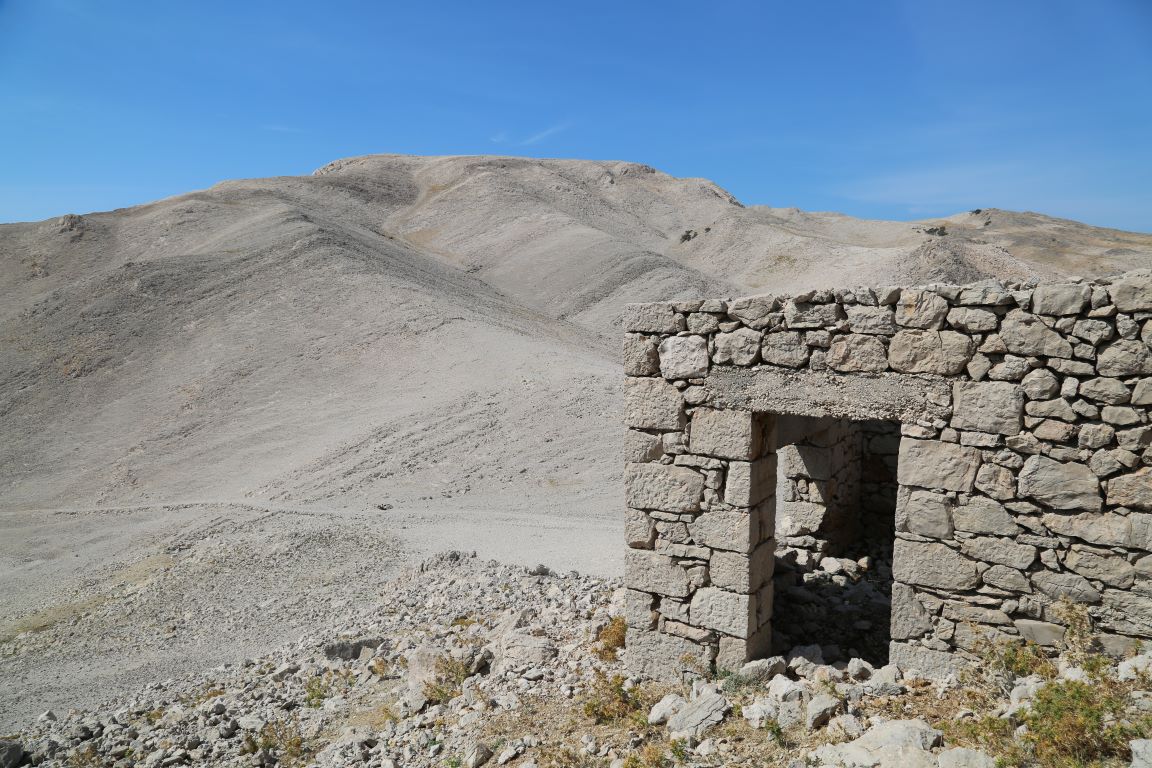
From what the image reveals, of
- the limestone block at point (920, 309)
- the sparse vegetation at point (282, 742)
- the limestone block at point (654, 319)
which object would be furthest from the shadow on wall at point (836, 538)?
the sparse vegetation at point (282, 742)

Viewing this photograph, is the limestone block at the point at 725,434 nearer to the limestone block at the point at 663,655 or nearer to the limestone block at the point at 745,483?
the limestone block at the point at 745,483

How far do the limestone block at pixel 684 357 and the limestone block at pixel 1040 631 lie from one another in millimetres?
2901

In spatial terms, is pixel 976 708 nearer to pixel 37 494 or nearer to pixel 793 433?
pixel 793 433

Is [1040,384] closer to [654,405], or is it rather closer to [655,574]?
[654,405]

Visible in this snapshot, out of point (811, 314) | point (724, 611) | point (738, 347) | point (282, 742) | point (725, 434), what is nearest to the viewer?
point (811, 314)

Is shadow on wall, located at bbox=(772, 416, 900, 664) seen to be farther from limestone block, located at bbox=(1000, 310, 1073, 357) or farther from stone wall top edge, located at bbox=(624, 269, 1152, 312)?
limestone block, located at bbox=(1000, 310, 1073, 357)

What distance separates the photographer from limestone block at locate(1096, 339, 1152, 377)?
472cm

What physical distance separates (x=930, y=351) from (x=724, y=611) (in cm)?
269

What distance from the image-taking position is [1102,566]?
4.96m

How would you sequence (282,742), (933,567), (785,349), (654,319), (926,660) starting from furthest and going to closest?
(282,742) < (654,319) < (785,349) < (926,660) < (933,567)

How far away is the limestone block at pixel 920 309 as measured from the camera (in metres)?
5.32

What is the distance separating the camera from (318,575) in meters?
12.9

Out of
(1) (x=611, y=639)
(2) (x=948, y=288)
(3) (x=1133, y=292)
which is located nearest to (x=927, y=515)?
(2) (x=948, y=288)

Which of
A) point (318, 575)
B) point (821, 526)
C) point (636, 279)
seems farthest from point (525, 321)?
point (821, 526)
